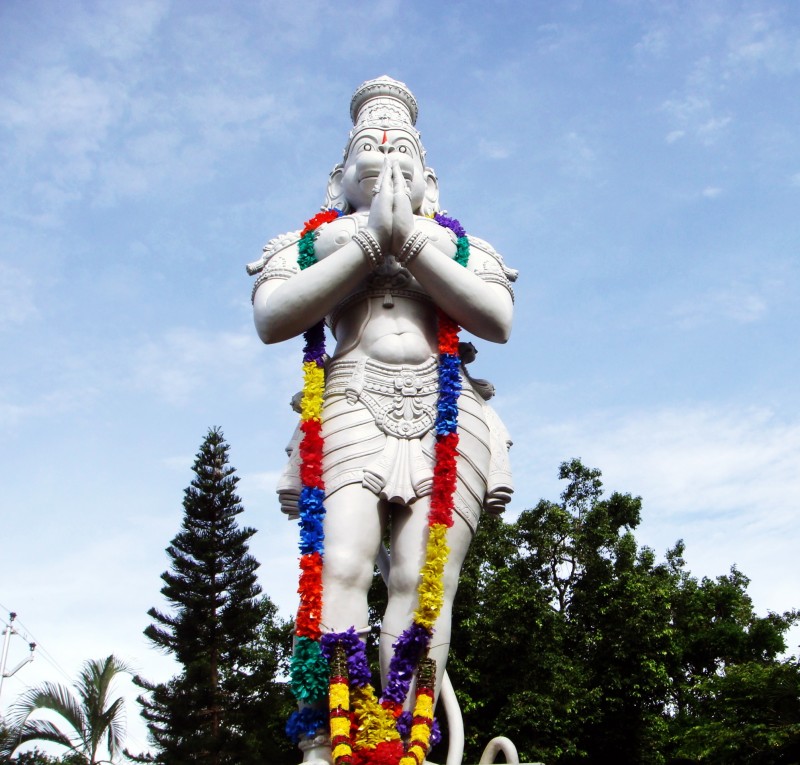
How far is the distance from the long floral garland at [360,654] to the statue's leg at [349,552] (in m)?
0.05

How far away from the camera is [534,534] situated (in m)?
17.7

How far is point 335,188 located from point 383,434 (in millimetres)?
1870

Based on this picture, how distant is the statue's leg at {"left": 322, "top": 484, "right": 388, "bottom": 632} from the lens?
14.7ft

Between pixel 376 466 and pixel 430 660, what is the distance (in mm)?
1007

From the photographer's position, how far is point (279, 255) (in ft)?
17.5

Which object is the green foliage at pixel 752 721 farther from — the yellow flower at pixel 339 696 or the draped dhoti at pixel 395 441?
the yellow flower at pixel 339 696

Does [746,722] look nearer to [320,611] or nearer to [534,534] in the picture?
[534,534]

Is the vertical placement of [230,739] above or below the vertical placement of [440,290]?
below

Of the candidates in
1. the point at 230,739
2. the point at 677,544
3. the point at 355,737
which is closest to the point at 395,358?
the point at 355,737

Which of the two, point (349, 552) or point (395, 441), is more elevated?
point (395, 441)

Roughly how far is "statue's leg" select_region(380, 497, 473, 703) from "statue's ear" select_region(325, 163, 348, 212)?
2.10 metres

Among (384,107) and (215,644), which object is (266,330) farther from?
(215,644)

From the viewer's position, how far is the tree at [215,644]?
15375 mm

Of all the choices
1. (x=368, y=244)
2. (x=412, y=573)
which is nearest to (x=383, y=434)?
(x=412, y=573)
